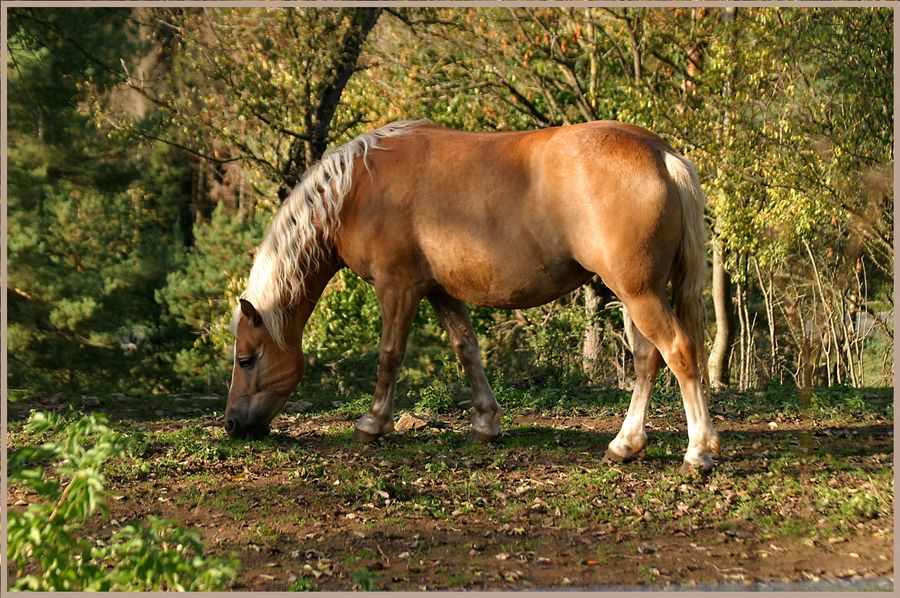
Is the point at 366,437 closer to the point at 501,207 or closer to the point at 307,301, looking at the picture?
the point at 307,301

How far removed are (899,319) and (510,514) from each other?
7237mm

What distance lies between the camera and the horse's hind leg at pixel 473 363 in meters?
7.18

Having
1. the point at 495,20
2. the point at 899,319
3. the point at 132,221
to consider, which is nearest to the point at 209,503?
the point at 899,319

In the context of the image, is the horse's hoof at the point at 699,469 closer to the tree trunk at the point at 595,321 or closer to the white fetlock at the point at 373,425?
the white fetlock at the point at 373,425

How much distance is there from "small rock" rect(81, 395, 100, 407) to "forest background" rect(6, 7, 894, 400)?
1.73 m

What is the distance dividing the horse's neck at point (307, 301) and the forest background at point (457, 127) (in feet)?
8.41

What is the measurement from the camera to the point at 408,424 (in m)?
7.68

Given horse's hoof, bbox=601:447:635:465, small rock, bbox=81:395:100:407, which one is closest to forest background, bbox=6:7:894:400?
horse's hoof, bbox=601:447:635:465

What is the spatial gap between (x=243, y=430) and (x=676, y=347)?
3.12 m

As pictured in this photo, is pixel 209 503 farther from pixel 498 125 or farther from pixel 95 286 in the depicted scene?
pixel 95 286

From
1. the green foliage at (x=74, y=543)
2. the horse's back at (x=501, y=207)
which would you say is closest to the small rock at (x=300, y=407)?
the horse's back at (x=501, y=207)

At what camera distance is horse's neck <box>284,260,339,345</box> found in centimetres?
714

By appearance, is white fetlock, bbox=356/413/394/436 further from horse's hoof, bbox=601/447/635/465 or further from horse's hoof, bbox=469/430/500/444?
horse's hoof, bbox=601/447/635/465

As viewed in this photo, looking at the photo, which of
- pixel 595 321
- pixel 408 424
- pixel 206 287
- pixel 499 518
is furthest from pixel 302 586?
pixel 206 287
